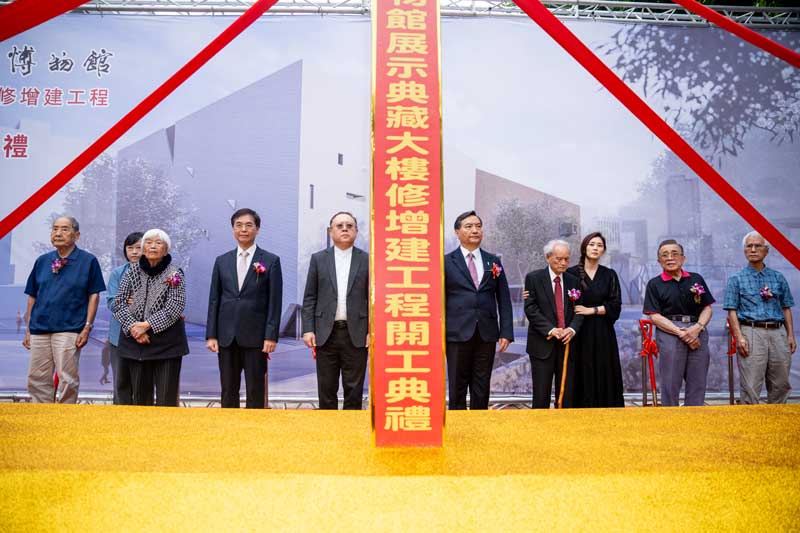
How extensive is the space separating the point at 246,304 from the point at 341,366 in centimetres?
65

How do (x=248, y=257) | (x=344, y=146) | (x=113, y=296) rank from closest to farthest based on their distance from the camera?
(x=248, y=257)
(x=113, y=296)
(x=344, y=146)

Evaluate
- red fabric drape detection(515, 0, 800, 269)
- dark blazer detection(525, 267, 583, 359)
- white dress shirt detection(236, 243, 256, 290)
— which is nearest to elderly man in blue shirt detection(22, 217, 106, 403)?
white dress shirt detection(236, 243, 256, 290)

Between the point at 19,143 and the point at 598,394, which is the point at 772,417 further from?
the point at 19,143

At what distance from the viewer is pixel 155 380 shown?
298cm

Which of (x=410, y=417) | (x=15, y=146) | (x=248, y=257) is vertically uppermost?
(x=15, y=146)

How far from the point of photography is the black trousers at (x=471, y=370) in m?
3.19

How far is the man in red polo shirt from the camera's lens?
3.45m

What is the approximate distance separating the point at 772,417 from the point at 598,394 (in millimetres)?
1956

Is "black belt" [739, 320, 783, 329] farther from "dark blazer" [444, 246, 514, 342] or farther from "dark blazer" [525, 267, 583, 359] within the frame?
"dark blazer" [444, 246, 514, 342]

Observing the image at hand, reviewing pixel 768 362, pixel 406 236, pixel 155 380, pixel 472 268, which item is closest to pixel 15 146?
pixel 155 380

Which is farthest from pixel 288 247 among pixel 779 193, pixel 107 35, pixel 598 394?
pixel 779 193

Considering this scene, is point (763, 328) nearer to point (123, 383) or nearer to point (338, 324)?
point (338, 324)

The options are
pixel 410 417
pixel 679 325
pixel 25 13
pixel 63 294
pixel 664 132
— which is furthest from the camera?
pixel 679 325

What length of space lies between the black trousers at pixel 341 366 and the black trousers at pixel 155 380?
0.79m
